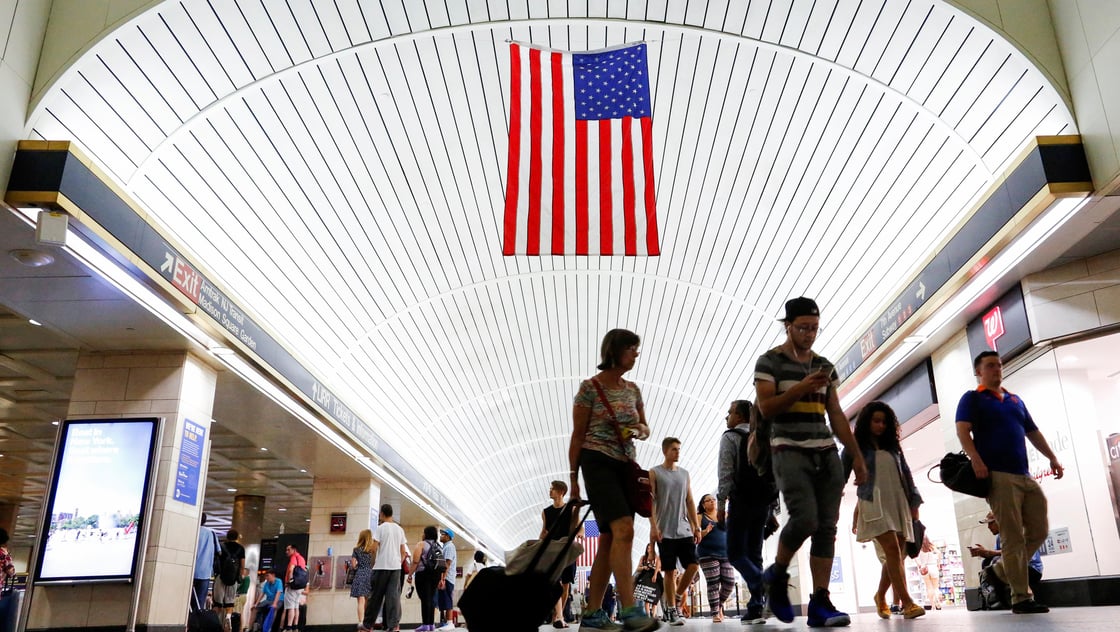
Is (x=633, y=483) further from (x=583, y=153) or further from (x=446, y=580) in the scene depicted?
(x=446, y=580)

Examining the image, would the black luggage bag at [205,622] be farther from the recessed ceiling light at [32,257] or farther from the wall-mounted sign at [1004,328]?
the wall-mounted sign at [1004,328]

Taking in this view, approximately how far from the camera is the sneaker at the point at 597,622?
15.7 feet

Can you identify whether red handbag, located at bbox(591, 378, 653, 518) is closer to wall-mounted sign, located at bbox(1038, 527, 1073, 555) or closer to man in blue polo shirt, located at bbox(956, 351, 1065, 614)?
man in blue polo shirt, located at bbox(956, 351, 1065, 614)

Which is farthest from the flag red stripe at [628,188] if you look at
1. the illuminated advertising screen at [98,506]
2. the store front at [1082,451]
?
the illuminated advertising screen at [98,506]

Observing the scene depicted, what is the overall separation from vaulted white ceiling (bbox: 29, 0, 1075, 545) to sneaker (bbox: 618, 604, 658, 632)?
7.13 m

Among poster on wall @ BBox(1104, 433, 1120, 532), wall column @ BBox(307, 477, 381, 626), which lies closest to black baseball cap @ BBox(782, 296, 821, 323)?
poster on wall @ BBox(1104, 433, 1120, 532)

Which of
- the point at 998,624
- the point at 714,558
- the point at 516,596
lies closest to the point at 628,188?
the point at 714,558

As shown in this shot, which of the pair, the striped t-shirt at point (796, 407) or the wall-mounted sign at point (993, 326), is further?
the wall-mounted sign at point (993, 326)

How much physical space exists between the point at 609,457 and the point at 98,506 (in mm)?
9396

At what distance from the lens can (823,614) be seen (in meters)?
4.84

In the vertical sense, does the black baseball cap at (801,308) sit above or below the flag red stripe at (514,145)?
below

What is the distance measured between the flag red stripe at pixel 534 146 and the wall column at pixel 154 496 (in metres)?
6.34

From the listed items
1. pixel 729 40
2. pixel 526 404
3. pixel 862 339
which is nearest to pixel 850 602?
pixel 862 339

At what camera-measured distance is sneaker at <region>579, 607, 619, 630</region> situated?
15.7 ft
